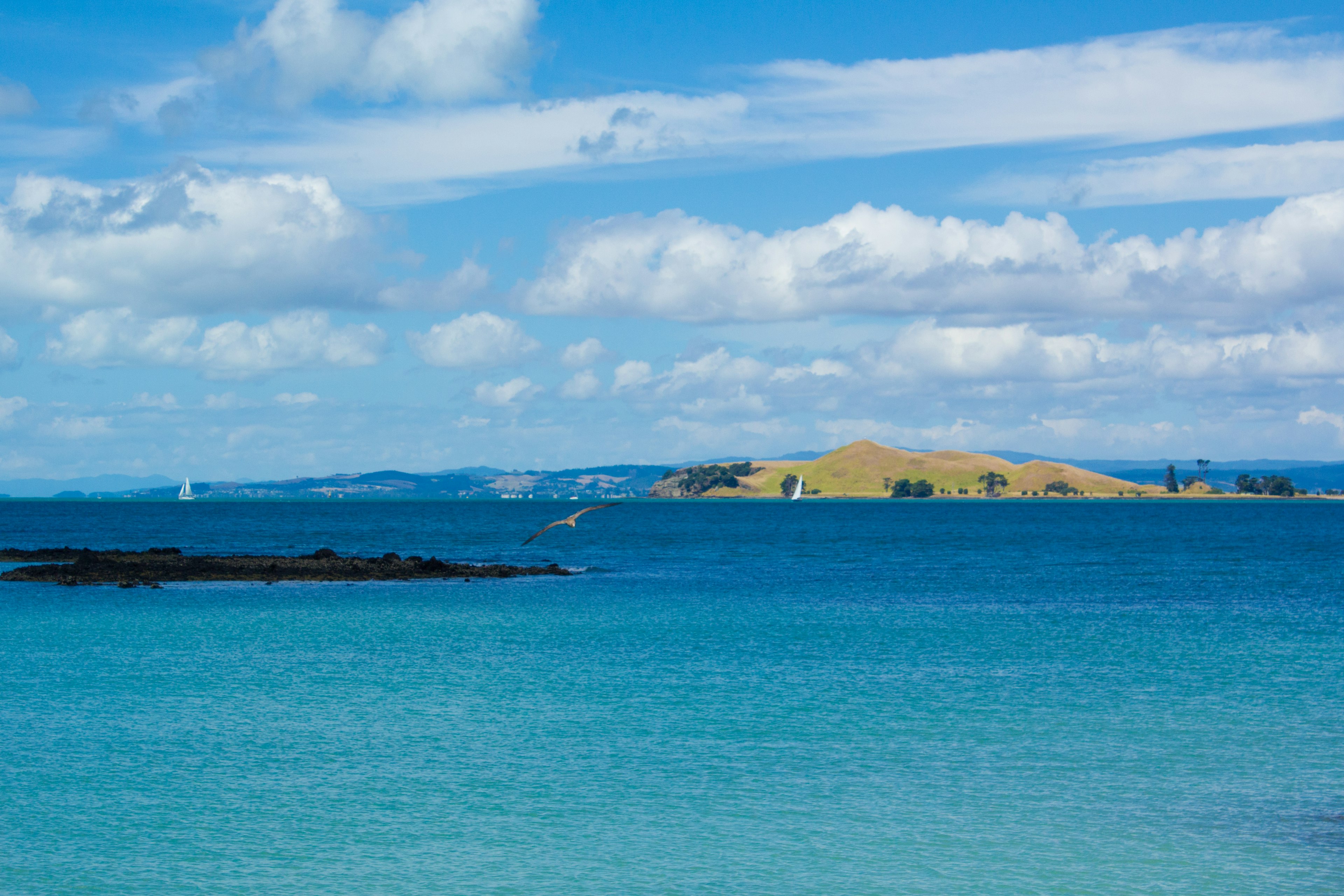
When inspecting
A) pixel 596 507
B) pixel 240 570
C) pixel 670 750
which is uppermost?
pixel 596 507

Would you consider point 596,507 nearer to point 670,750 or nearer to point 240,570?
point 670,750

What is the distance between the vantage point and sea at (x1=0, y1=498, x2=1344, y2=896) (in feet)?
65.0

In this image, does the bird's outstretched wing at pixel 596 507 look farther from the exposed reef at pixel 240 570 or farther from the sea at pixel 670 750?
the exposed reef at pixel 240 570

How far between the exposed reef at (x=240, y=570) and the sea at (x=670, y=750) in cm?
1647

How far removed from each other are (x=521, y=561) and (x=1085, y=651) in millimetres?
67199

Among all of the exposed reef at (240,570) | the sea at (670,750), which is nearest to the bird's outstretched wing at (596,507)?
the sea at (670,750)

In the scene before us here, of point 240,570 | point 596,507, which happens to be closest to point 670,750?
point 596,507

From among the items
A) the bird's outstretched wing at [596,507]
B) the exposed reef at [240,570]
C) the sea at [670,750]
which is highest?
the bird's outstretched wing at [596,507]

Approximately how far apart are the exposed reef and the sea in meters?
16.5

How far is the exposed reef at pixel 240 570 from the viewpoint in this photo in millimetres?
78000

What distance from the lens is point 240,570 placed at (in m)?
81.8

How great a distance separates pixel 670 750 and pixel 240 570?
6138 cm

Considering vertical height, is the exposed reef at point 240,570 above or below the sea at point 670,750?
above

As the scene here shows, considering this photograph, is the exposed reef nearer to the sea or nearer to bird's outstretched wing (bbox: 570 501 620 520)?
the sea
